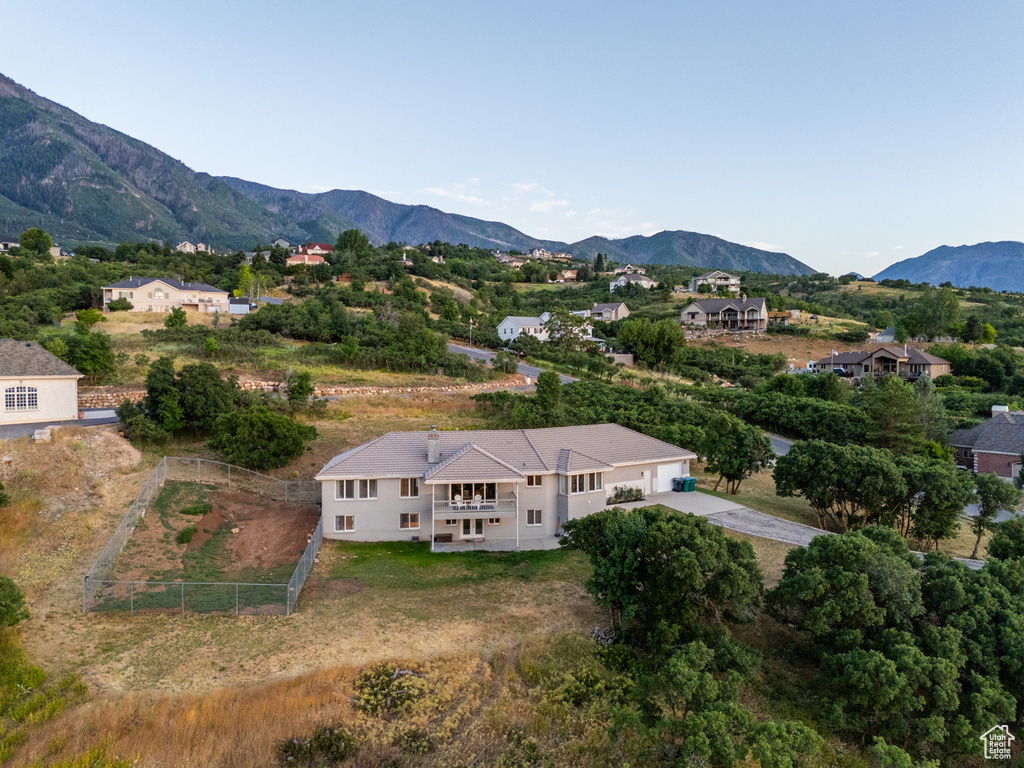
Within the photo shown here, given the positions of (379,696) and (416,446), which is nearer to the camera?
(379,696)

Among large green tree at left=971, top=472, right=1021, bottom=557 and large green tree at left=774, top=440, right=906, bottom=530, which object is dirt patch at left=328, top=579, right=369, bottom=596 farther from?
large green tree at left=971, top=472, right=1021, bottom=557

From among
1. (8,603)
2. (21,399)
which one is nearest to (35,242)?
(21,399)

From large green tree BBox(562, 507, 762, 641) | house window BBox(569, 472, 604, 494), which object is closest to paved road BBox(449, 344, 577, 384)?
house window BBox(569, 472, 604, 494)

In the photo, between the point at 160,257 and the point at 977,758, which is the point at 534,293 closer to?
the point at 160,257

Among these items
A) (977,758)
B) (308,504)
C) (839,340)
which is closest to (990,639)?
(977,758)

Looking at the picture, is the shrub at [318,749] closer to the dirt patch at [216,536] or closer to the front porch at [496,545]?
the dirt patch at [216,536]

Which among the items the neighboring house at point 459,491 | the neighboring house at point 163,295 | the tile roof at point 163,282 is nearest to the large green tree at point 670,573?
the neighboring house at point 459,491
